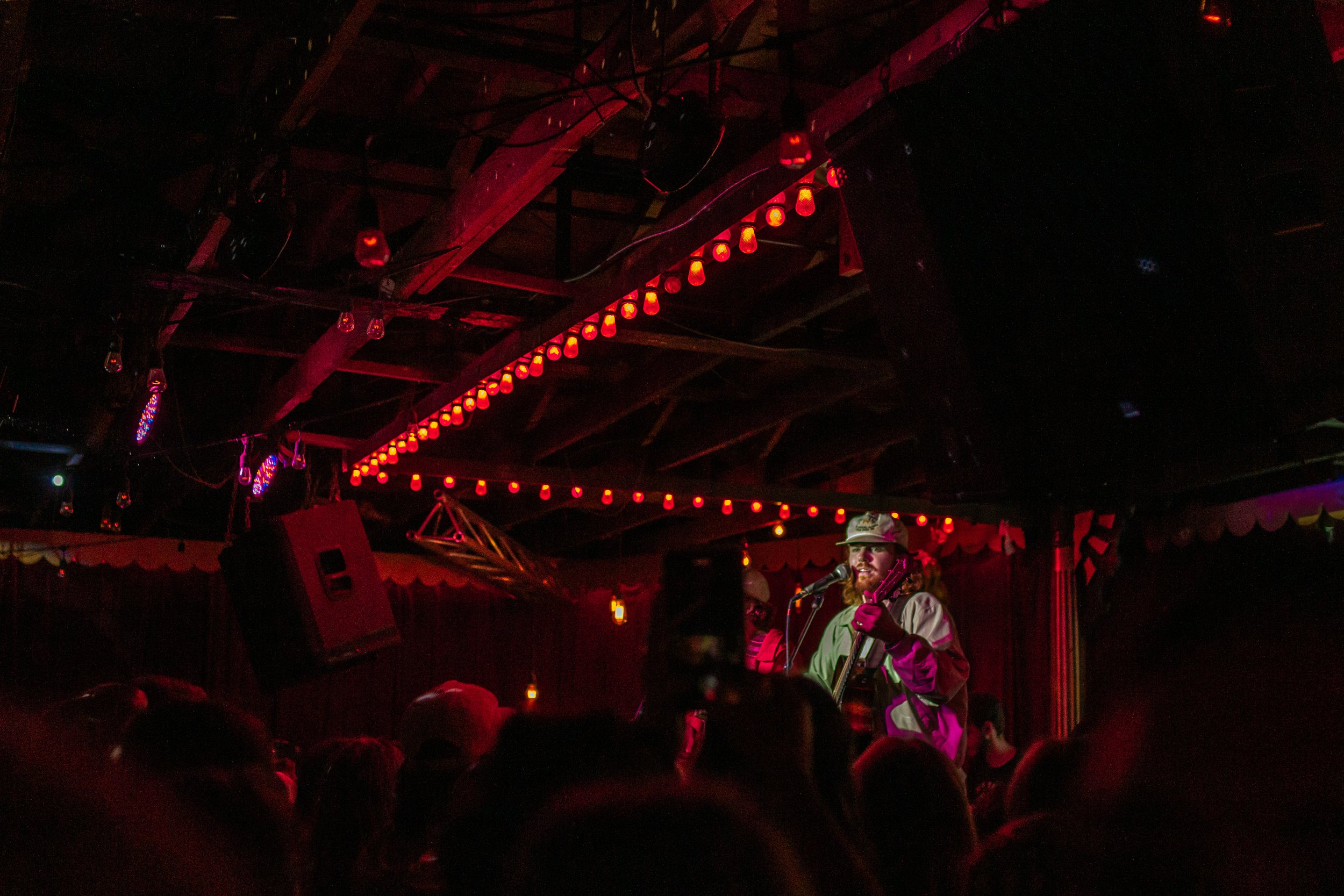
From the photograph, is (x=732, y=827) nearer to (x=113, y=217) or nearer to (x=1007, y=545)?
(x=113, y=217)

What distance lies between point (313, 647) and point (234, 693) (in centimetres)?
478

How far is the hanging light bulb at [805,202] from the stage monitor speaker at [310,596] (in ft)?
13.0

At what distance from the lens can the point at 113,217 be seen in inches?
206

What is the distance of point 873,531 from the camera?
6.68 m

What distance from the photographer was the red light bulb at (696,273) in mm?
4430

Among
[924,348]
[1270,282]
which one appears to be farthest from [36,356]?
[1270,282]

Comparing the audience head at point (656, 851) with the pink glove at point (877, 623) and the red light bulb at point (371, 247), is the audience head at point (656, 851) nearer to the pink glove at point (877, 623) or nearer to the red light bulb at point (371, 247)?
the red light bulb at point (371, 247)

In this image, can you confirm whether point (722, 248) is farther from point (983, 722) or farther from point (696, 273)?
point (983, 722)

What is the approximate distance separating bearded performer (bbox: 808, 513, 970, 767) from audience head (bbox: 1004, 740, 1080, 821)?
320 centimetres

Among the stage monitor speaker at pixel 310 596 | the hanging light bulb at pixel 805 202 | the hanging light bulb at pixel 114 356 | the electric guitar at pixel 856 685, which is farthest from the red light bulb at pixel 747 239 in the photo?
the stage monitor speaker at pixel 310 596

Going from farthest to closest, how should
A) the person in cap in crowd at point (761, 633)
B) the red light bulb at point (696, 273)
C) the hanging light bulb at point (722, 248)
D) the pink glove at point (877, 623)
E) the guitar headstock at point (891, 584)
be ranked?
the person in cap in crowd at point (761, 633) < the guitar headstock at point (891, 584) < the pink glove at point (877, 623) < the red light bulb at point (696, 273) < the hanging light bulb at point (722, 248)

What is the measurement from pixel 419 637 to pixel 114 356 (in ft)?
24.1

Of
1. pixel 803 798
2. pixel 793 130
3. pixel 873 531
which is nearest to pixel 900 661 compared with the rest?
pixel 873 531

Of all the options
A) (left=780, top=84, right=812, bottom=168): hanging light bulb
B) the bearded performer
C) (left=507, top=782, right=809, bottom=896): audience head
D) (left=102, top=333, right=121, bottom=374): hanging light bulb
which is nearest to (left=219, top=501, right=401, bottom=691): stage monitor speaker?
(left=102, top=333, right=121, bottom=374): hanging light bulb
